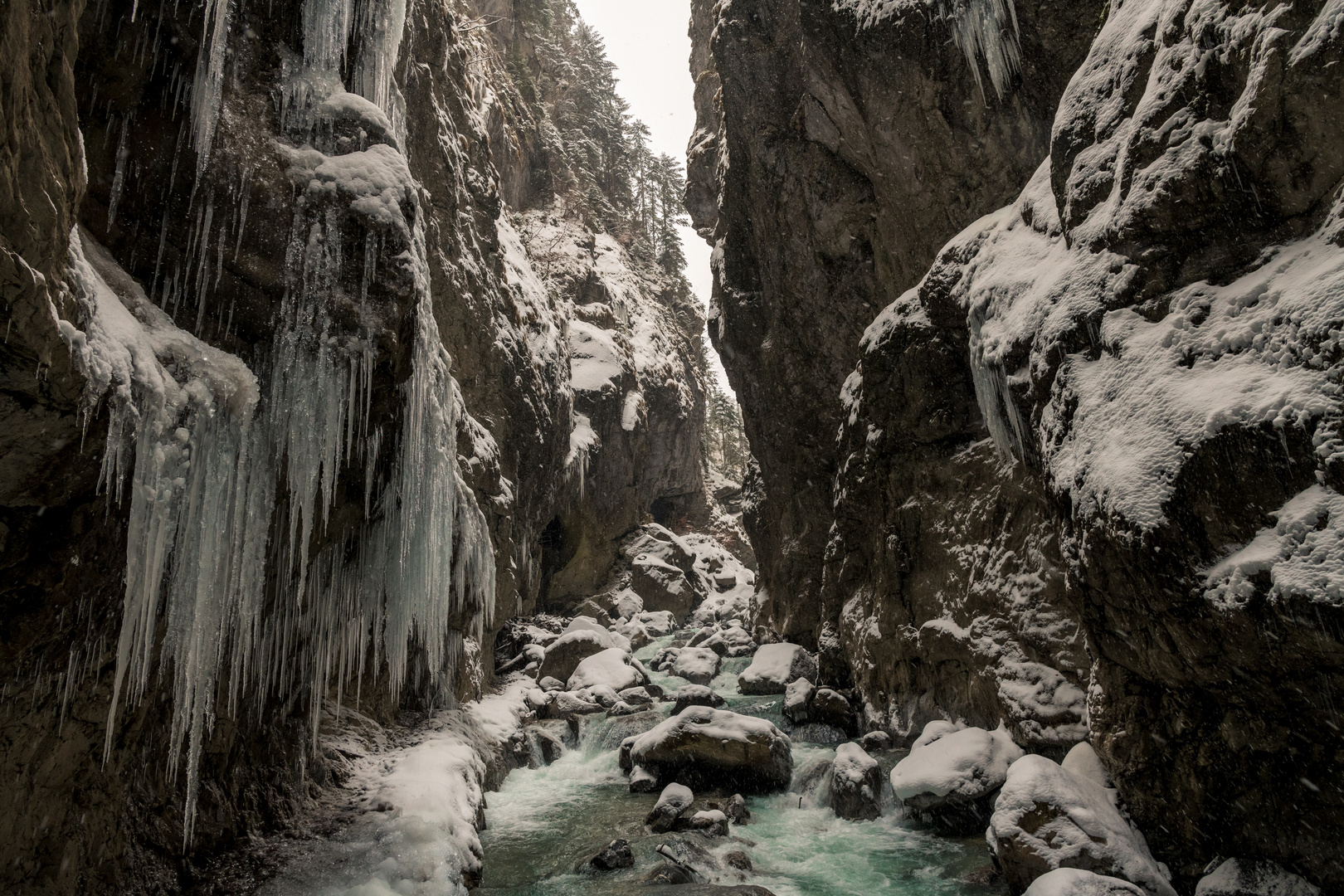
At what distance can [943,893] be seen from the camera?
657 cm

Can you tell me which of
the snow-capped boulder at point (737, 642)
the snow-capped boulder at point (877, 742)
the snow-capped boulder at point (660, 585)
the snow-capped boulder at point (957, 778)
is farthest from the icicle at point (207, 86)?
the snow-capped boulder at point (660, 585)

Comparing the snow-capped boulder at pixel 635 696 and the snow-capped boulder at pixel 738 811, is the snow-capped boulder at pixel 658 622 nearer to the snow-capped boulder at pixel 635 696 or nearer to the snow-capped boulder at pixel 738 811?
the snow-capped boulder at pixel 635 696

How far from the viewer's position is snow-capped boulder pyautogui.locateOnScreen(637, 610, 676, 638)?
81.9ft

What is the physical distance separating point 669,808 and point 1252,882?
579 cm

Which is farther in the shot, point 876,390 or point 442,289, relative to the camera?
point 442,289

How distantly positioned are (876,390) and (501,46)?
98.4ft

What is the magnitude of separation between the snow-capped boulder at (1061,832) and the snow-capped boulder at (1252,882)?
455 millimetres

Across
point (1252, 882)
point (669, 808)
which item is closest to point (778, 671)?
point (669, 808)

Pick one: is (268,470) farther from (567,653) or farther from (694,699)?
(567,653)

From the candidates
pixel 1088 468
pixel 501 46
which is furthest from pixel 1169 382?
A: pixel 501 46

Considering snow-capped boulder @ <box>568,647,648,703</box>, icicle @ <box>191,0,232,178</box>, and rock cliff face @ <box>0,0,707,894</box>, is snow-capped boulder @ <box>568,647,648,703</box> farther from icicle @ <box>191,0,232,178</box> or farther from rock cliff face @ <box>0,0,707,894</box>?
icicle @ <box>191,0,232,178</box>

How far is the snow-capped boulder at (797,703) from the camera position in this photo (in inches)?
499

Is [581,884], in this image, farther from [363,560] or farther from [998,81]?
[998,81]

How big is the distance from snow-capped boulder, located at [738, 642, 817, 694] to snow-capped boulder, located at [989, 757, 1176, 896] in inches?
337
